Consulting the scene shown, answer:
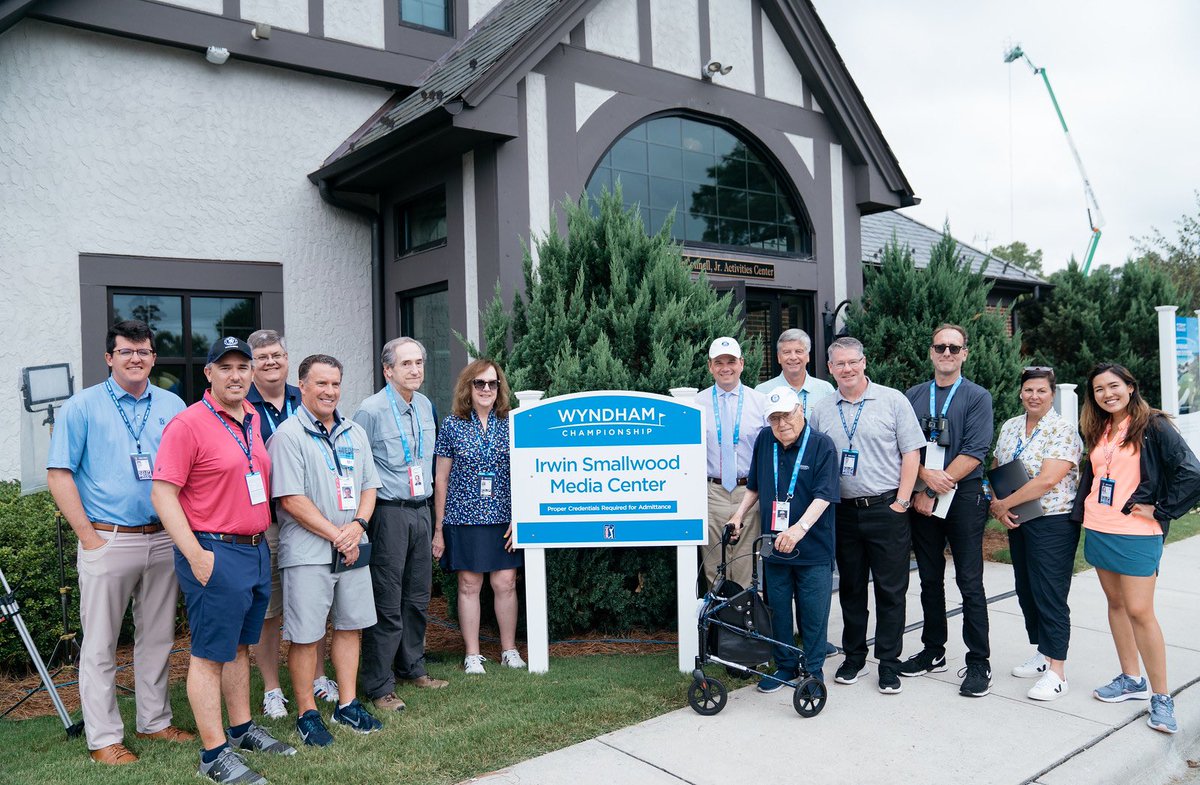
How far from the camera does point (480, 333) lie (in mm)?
7801

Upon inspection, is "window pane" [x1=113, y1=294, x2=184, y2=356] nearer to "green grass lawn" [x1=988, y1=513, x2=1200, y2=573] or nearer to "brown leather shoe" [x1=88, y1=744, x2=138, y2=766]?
"brown leather shoe" [x1=88, y1=744, x2=138, y2=766]

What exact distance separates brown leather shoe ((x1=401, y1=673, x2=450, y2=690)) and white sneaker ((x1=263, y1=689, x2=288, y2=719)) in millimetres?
735

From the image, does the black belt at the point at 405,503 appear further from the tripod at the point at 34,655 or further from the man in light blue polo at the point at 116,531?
the tripod at the point at 34,655

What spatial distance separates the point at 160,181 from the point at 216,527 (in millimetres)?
5584

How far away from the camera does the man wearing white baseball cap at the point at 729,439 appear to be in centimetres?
541

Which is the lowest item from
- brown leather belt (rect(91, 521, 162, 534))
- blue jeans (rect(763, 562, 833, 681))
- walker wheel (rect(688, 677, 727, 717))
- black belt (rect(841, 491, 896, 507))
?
walker wheel (rect(688, 677, 727, 717))

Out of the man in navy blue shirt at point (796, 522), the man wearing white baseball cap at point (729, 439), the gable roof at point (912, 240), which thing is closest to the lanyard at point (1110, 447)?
the man in navy blue shirt at point (796, 522)

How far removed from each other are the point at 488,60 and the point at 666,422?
396cm

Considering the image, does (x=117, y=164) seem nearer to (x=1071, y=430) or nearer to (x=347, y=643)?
(x=347, y=643)

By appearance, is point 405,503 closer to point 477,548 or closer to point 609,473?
point 477,548

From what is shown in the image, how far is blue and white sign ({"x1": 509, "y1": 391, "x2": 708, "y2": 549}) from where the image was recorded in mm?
5324

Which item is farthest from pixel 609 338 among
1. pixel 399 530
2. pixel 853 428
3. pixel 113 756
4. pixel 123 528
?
pixel 113 756

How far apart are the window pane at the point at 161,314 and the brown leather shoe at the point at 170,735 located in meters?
4.80

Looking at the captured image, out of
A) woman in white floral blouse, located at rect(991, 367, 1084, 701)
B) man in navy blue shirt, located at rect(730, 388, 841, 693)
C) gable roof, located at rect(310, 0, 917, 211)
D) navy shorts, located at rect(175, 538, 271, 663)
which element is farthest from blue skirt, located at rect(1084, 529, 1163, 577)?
gable roof, located at rect(310, 0, 917, 211)
